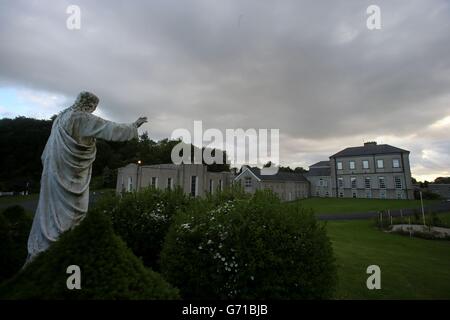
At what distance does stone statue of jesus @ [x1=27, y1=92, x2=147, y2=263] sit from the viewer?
162 inches

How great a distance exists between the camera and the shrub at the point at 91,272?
3051 mm

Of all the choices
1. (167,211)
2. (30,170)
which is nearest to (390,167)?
(167,211)

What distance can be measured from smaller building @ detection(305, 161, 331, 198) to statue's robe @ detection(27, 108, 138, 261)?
257 feet

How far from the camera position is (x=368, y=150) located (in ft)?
232

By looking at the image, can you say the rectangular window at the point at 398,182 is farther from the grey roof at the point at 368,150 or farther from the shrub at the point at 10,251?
the shrub at the point at 10,251

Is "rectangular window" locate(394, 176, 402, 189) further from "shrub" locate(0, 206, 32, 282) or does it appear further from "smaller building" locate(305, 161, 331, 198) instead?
"shrub" locate(0, 206, 32, 282)

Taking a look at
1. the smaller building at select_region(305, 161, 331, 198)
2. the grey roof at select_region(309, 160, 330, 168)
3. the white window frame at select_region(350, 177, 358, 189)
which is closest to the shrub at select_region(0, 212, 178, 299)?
the white window frame at select_region(350, 177, 358, 189)

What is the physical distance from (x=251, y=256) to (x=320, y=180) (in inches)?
3056

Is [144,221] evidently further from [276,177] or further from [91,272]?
[276,177]

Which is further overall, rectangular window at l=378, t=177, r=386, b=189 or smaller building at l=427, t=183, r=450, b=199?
smaller building at l=427, t=183, r=450, b=199

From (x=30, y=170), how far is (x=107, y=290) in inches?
2942

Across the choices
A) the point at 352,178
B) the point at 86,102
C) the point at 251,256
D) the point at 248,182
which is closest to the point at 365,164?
the point at 352,178

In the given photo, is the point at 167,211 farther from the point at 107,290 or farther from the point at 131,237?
the point at 107,290

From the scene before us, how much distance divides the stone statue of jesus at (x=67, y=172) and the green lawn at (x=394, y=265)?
7208 millimetres
